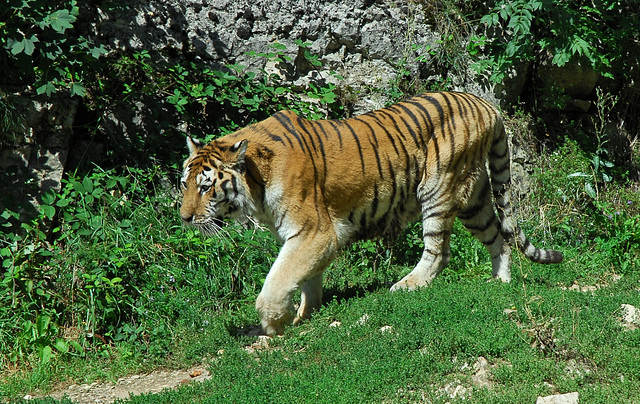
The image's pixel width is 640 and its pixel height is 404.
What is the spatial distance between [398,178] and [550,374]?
2.39m

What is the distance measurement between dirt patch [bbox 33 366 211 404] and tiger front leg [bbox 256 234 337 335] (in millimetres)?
673

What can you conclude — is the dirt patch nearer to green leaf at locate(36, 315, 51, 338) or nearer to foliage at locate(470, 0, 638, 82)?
green leaf at locate(36, 315, 51, 338)

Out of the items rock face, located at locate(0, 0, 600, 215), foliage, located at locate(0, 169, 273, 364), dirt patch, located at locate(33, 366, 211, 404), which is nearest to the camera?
dirt patch, located at locate(33, 366, 211, 404)

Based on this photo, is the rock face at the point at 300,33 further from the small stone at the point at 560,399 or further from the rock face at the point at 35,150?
the small stone at the point at 560,399

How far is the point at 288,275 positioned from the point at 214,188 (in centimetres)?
94

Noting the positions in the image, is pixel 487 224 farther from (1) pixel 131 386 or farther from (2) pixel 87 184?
(2) pixel 87 184

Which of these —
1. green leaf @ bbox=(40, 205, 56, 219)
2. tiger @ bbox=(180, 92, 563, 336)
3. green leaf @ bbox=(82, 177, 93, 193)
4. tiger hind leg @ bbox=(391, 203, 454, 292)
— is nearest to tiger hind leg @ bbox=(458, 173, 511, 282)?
tiger @ bbox=(180, 92, 563, 336)

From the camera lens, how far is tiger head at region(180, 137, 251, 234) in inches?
213

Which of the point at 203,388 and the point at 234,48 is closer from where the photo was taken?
the point at 203,388

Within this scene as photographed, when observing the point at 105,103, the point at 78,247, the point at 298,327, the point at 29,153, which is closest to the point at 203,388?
the point at 298,327

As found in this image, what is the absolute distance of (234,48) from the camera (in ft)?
27.3

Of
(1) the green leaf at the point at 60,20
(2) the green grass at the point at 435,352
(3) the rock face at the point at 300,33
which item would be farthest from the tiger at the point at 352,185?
(3) the rock face at the point at 300,33

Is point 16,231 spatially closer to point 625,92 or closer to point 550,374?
point 550,374

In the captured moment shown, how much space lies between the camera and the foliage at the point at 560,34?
7.49 metres
